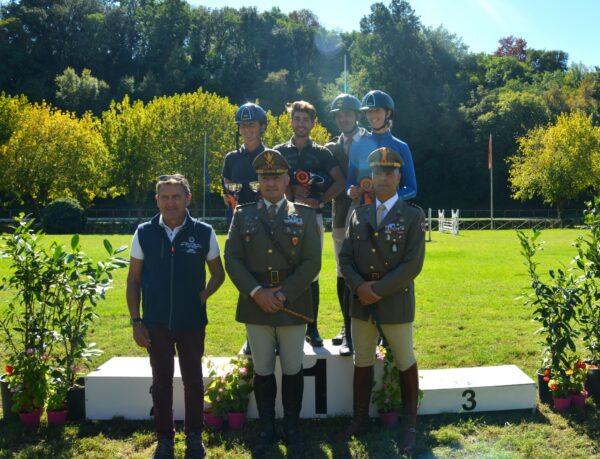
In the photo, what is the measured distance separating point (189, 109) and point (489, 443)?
40619 mm

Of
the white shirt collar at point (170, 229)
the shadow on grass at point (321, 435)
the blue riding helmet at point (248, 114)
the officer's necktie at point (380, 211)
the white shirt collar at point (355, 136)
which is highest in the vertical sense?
the blue riding helmet at point (248, 114)

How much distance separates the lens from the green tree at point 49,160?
36.9 meters

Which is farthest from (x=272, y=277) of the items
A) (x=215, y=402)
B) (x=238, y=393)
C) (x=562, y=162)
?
(x=562, y=162)

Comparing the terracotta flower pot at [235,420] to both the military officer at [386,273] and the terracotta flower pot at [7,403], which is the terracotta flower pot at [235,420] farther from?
the terracotta flower pot at [7,403]

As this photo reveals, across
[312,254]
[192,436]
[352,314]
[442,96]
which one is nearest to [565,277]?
[352,314]

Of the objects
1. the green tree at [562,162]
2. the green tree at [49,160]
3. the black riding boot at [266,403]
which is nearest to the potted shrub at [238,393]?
the black riding boot at [266,403]

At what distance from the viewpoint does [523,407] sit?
510 centimetres

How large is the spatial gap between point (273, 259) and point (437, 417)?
84.7 inches

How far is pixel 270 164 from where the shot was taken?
→ 4410 millimetres

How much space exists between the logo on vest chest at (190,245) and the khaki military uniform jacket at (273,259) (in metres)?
0.25

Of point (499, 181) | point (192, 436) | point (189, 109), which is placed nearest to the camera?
point (192, 436)

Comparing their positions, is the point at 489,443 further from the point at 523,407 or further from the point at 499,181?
the point at 499,181

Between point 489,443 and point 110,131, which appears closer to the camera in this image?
point 489,443

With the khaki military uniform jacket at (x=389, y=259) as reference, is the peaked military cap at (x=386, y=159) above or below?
above
